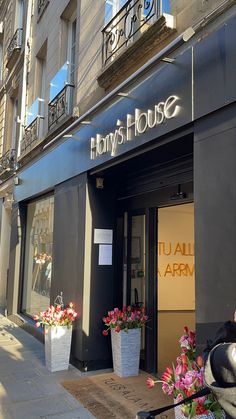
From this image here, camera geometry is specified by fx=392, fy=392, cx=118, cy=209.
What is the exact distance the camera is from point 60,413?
13.5ft

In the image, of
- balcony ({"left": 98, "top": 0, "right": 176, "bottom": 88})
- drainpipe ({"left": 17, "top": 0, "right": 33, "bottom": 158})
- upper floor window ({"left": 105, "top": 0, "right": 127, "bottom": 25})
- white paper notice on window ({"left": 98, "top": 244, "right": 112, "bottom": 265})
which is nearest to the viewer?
balcony ({"left": 98, "top": 0, "right": 176, "bottom": 88})

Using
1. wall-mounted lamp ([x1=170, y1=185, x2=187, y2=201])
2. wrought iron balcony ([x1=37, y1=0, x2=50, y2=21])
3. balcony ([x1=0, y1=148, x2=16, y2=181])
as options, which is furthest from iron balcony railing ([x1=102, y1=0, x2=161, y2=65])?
balcony ([x1=0, y1=148, x2=16, y2=181])

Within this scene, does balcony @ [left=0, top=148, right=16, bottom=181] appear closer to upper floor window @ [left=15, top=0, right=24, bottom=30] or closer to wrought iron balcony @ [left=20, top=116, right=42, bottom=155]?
wrought iron balcony @ [left=20, top=116, right=42, bottom=155]

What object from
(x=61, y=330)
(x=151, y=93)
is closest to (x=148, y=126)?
(x=151, y=93)

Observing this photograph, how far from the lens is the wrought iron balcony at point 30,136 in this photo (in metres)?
9.27

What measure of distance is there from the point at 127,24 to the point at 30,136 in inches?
194

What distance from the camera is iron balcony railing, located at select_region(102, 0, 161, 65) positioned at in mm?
5012

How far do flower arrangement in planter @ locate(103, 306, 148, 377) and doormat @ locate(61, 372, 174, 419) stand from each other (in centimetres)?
14

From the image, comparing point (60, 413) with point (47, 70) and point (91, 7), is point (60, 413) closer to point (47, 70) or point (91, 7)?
point (91, 7)

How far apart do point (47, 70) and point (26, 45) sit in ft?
7.02

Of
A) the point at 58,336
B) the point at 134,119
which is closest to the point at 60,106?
the point at 134,119

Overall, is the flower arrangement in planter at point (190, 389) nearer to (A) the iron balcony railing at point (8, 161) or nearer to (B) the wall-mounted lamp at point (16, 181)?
(B) the wall-mounted lamp at point (16, 181)

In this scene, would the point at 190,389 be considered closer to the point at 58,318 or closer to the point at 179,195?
the point at 179,195

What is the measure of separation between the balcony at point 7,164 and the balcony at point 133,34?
5.86m
